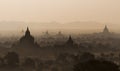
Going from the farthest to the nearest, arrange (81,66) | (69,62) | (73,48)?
(73,48) < (69,62) < (81,66)

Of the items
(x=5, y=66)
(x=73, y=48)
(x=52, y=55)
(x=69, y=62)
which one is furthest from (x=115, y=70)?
(x=73, y=48)

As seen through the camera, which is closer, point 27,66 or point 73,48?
point 27,66

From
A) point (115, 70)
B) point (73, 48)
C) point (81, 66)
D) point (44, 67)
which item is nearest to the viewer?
point (115, 70)

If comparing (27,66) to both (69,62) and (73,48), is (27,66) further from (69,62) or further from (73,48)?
(73,48)

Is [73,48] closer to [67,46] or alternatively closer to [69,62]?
[67,46]

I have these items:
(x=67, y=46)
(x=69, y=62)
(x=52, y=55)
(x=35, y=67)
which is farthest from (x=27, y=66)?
(x=67, y=46)

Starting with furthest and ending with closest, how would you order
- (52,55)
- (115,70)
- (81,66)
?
1. (52,55)
2. (81,66)
3. (115,70)

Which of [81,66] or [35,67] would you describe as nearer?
[81,66]

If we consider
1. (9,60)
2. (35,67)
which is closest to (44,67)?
(35,67)

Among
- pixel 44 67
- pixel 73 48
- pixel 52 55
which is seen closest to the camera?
pixel 44 67
